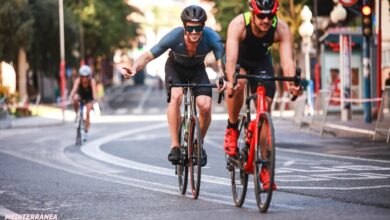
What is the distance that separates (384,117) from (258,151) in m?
12.7

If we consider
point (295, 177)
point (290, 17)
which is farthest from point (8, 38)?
point (295, 177)

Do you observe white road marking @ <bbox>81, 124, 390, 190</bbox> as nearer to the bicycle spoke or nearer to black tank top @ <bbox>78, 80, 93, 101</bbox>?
black tank top @ <bbox>78, 80, 93, 101</bbox>

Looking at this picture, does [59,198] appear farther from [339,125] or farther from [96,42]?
[96,42]

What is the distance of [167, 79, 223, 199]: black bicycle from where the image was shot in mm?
10570

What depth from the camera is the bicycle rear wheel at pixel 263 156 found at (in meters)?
8.85

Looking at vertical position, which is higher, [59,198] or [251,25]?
[251,25]

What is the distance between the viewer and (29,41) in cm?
5381

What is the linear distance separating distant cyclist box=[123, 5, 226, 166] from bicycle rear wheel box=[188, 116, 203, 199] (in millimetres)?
137

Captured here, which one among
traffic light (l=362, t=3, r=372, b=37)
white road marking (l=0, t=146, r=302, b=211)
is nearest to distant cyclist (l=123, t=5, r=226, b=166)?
white road marking (l=0, t=146, r=302, b=211)

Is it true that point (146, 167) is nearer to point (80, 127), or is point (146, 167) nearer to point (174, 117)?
point (174, 117)

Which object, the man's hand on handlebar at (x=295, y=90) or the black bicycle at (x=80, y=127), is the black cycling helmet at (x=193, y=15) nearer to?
the man's hand on handlebar at (x=295, y=90)

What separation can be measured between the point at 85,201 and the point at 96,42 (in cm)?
7427

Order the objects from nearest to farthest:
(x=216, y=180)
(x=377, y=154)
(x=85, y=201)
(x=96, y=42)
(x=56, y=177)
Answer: (x=85, y=201) → (x=216, y=180) → (x=56, y=177) → (x=377, y=154) → (x=96, y=42)

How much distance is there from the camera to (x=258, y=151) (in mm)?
9188
